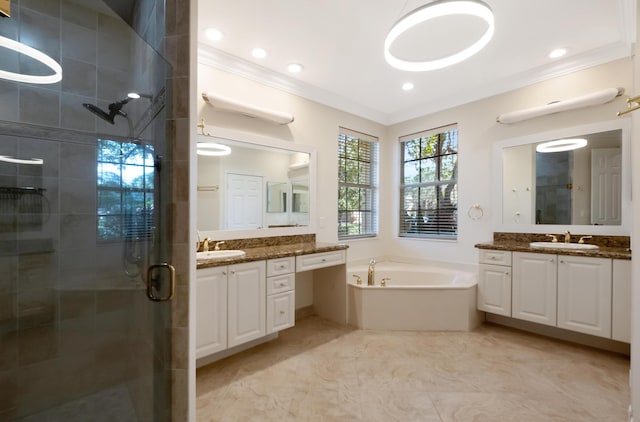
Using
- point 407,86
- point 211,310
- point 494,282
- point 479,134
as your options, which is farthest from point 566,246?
point 211,310

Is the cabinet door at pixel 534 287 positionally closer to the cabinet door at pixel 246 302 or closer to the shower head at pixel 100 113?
the cabinet door at pixel 246 302

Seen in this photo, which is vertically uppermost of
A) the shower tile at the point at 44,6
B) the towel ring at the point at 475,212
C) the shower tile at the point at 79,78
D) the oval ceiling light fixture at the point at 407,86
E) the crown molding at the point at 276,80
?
the oval ceiling light fixture at the point at 407,86

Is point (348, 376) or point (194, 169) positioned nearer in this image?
point (194, 169)

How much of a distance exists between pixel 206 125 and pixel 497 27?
2.61 metres

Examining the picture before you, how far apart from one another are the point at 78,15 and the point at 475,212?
3885mm

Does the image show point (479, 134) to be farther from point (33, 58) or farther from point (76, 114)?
point (33, 58)

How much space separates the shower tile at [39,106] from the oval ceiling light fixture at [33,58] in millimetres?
33

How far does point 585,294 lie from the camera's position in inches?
95.8

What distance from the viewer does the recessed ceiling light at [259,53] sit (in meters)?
2.64

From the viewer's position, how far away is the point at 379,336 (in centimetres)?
287

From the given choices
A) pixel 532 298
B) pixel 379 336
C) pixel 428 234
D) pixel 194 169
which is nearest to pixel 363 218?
pixel 428 234

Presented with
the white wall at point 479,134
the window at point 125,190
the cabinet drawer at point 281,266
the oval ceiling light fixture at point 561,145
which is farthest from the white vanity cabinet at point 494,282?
the window at point 125,190

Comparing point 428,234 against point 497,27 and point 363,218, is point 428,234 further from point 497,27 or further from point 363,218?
point 497,27

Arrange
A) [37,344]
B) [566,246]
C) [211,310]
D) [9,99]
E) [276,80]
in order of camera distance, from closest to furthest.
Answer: [9,99]
[37,344]
[211,310]
[566,246]
[276,80]
